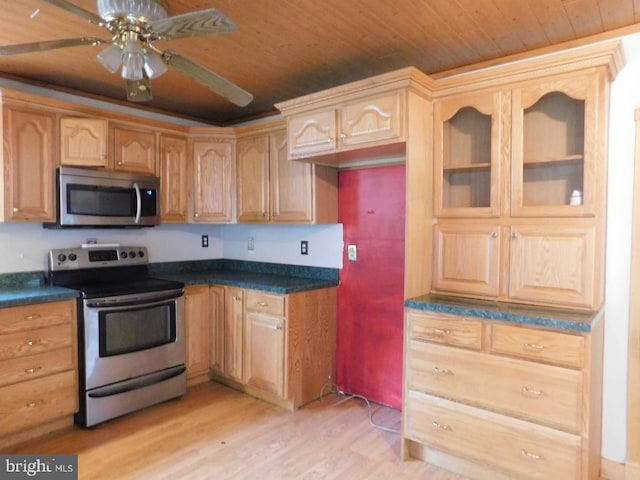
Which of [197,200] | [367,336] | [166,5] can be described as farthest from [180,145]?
[367,336]

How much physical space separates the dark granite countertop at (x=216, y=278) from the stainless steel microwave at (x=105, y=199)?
0.44 m

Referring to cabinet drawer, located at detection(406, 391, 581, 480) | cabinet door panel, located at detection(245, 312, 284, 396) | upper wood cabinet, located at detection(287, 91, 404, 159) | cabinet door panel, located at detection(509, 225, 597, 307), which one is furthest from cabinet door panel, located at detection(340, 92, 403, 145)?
cabinet drawer, located at detection(406, 391, 581, 480)

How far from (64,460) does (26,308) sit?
0.90m

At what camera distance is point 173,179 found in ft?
11.4

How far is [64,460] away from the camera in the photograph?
2.38 m

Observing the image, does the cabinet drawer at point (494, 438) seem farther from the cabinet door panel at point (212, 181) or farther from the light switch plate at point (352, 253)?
the cabinet door panel at point (212, 181)

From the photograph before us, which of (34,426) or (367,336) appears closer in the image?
(34,426)

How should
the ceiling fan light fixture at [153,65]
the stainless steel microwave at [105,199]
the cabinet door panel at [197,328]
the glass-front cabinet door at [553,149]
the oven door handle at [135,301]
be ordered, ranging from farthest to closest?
the cabinet door panel at [197,328]
the stainless steel microwave at [105,199]
the oven door handle at [135,301]
the glass-front cabinet door at [553,149]
the ceiling fan light fixture at [153,65]

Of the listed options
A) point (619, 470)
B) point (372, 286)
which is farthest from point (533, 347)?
point (372, 286)

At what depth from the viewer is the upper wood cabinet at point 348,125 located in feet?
7.70

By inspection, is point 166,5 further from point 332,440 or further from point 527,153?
point 332,440

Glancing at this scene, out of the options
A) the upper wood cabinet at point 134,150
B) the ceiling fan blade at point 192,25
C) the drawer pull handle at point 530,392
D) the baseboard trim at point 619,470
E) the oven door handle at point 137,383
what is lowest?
the baseboard trim at point 619,470

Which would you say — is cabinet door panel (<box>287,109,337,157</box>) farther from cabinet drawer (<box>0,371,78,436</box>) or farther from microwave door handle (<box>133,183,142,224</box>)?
cabinet drawer (<box>0,371,78,436</box>)

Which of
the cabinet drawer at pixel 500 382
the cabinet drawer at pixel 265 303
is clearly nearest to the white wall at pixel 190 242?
the cabinet drawer at pixel 265 303
